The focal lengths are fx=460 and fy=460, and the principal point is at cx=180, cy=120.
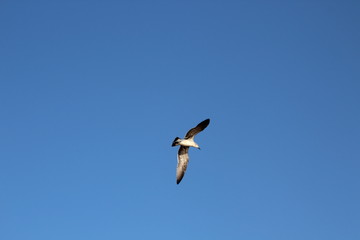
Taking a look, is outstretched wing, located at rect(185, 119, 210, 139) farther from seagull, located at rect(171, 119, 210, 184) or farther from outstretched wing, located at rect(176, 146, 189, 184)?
outstretched wing, located at rect(176, 146, 189, 184)

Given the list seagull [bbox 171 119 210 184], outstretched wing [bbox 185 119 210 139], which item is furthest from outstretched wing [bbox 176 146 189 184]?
outstretched wing [bbox 185 119 210 139]

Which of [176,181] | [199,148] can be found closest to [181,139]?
[199,148]

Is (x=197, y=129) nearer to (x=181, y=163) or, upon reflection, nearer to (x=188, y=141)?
(x=188, y=141)

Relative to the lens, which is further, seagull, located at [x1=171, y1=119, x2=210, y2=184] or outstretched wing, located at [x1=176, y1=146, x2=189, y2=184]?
outstretched wing, located at [x1=176, y1=146, x2=189, y2=184]

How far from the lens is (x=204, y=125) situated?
37.6m

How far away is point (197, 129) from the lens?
37.6 meters

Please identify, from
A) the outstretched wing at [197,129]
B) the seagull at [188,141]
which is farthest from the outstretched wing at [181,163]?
the outstretched wing at [197,129]

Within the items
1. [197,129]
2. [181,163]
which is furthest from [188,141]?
[181,163]

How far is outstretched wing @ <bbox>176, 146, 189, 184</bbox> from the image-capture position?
39.8m

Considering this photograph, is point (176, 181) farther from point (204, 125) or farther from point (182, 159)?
point (204, 125)

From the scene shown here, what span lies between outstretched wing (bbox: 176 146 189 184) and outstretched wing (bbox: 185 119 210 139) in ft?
7.25

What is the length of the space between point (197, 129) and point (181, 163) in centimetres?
448

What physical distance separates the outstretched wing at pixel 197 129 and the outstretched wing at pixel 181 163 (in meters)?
2.21

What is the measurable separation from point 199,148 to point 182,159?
297 cm
